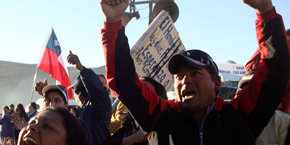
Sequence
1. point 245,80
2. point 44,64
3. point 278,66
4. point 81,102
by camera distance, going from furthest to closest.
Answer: point 44,64 → point 81,102 → point 245,80 → point 278,66

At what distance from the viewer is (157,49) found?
4895mm

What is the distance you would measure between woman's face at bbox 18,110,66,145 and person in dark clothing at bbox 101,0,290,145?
1.44ft

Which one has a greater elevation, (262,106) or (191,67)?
(191,67)

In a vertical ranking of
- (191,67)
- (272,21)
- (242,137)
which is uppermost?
(272,21)

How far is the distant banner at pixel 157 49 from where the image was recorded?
15.3ft

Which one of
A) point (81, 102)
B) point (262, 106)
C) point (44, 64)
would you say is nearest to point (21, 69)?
point (44, 64)

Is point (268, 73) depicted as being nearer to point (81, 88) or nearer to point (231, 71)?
point (81, 88)

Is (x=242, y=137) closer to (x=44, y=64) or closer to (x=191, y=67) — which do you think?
(x=191, y=67)

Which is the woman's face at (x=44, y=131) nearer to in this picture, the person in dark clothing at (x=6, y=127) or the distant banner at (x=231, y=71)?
the person in dark clothing at (x=6, y=127)

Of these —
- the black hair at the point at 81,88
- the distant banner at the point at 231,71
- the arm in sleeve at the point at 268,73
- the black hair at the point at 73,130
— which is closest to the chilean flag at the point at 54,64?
the black hair at the point at 81,88

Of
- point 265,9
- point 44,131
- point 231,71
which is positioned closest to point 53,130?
point 44,131

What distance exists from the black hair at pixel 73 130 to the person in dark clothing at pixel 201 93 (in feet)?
1.34

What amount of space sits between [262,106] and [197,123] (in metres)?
0.37

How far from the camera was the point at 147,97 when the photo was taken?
1.91m
